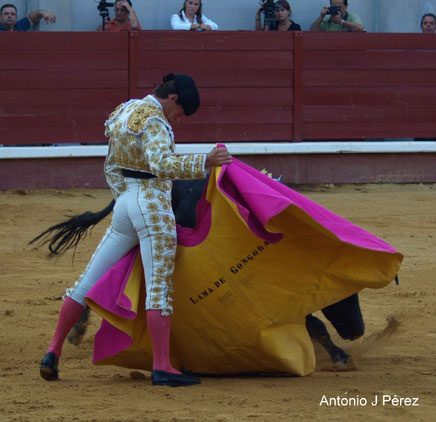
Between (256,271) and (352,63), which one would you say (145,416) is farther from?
(352,63)

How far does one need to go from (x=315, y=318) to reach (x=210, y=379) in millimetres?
499

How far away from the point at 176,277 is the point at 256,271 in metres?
0.28

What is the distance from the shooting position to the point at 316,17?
9.24 m

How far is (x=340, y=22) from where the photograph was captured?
8.73 m

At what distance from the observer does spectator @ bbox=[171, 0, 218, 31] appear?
8.45 meters

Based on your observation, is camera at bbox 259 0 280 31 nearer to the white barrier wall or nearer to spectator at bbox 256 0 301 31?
spectator at bbox 256 0 301 31

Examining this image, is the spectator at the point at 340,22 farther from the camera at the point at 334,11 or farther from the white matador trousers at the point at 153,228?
the white matador trousers at the point at 153,228

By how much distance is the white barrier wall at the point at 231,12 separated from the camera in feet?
28.4

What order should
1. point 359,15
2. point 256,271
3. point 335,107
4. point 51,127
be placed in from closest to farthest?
1. point 256,271
2. point 51,127
3. point 335,107
4. point 359,15

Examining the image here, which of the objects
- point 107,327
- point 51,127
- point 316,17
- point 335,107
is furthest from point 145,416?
point 316,17

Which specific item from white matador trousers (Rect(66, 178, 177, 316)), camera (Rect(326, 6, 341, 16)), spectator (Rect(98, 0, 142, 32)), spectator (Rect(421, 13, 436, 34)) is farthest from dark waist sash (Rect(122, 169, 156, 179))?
spectator (Rect(421, 13, 436, 34))

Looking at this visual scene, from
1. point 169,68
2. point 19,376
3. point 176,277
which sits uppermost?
point 169,68

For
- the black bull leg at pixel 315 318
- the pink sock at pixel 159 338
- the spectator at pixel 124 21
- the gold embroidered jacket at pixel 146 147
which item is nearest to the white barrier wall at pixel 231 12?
the spectator at pixel 124 21

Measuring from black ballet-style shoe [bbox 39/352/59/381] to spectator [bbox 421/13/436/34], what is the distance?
671 cm
